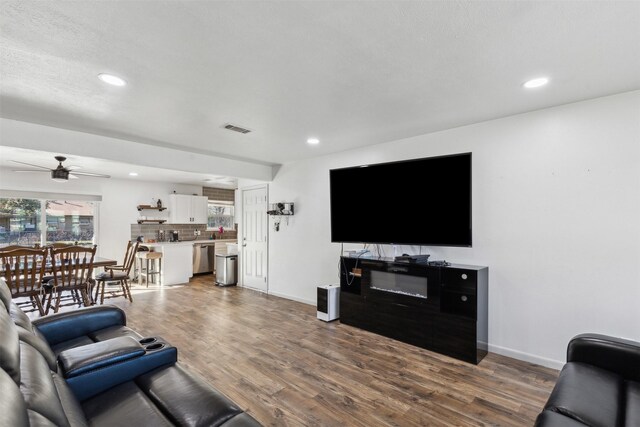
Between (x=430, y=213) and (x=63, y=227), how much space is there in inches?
288

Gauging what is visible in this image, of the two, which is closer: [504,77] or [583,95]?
[504,77]

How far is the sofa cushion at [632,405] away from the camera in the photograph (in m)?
1.39

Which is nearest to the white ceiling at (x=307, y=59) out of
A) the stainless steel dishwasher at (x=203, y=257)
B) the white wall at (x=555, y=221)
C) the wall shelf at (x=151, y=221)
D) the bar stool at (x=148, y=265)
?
the white wall at (x=555, y=221)

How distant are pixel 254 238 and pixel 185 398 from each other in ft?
15.9

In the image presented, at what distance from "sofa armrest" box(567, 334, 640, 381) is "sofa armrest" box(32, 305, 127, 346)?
3333 millimetres

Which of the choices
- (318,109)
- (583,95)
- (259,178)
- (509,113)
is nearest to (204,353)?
(318,109)

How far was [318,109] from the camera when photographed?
3025 millimetres

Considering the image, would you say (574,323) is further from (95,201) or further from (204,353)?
(95,201)

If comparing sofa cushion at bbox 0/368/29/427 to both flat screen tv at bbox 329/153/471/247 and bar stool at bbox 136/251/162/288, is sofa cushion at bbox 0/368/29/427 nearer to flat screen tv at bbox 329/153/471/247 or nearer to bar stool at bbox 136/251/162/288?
flat screen tv at bbox 329/153/471/247

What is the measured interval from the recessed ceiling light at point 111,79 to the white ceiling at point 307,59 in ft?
0.19

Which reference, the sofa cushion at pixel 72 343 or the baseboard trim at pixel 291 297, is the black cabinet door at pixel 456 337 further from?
the sofa cushion at pixel 72 343

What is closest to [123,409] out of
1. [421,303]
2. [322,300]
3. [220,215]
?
[421,303]

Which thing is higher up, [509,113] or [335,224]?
[509,113]

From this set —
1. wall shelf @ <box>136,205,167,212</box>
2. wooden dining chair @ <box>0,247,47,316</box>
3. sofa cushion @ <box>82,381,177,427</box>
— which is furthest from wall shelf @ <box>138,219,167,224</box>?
sofa cushion @ <box>82,381,177,427</box>
